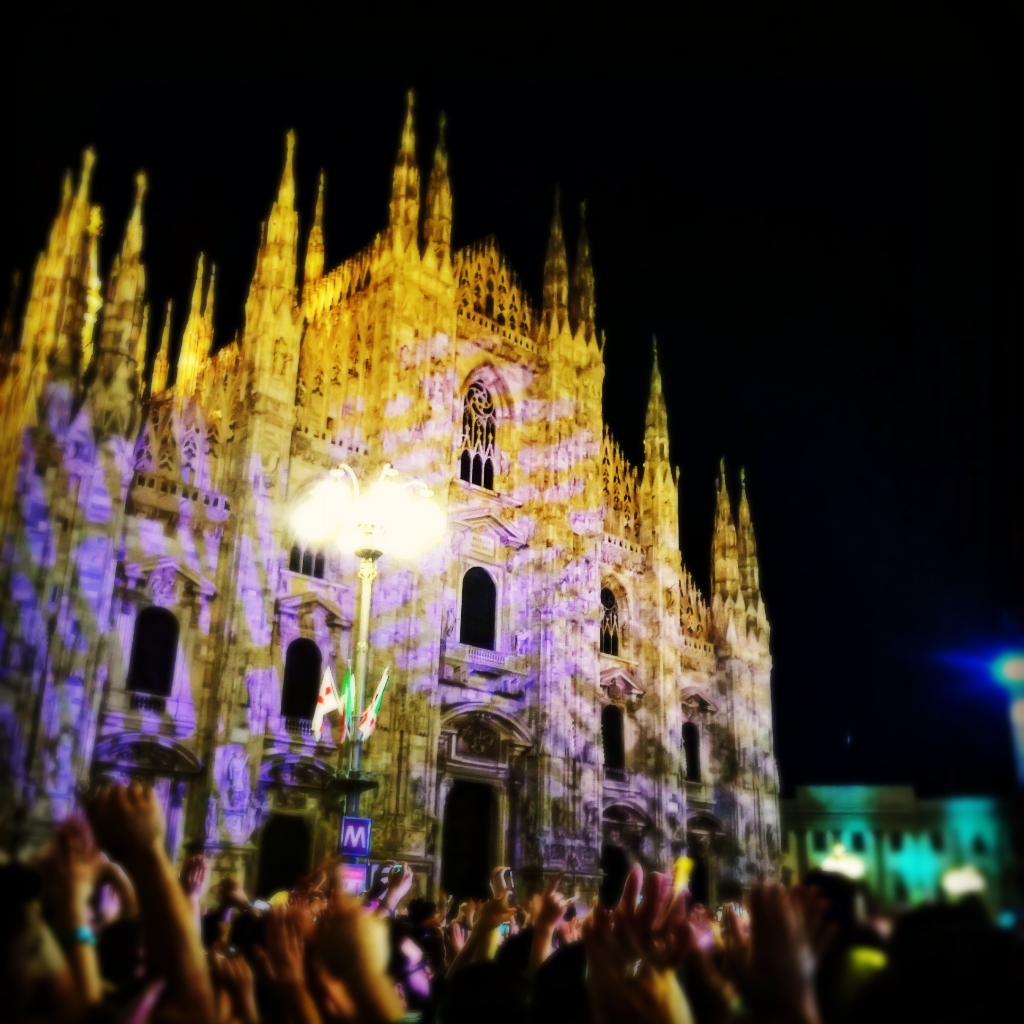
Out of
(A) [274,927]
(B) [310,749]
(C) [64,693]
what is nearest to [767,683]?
(B) [310,749]

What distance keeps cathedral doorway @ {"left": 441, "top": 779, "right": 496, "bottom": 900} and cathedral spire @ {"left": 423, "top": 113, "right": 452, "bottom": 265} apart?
1435 centimetres

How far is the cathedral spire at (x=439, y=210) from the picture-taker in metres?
27.8

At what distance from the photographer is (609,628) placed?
30.1m

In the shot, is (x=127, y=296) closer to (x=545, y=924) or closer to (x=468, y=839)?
(x=468, y=839)

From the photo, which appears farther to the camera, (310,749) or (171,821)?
(310,749)

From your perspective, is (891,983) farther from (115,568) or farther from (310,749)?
(310,749)

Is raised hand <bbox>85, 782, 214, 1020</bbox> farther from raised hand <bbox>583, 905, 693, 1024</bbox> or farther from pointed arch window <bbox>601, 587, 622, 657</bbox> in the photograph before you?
pointed arch window <bbox>601, 587, 622, 657</bbox>

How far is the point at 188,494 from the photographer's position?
70.9 ft

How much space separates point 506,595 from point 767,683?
10368 mm

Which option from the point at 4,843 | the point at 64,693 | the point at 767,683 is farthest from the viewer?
the point at 767,683

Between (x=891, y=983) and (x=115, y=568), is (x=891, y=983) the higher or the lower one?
the lower one

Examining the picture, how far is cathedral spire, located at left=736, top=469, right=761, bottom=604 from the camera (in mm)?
33906

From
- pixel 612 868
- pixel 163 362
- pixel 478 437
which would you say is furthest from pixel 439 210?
pixel 612 868

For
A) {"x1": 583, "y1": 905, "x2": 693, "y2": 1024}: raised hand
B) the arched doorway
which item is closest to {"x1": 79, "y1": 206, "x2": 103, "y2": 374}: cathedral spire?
the arched doorway
